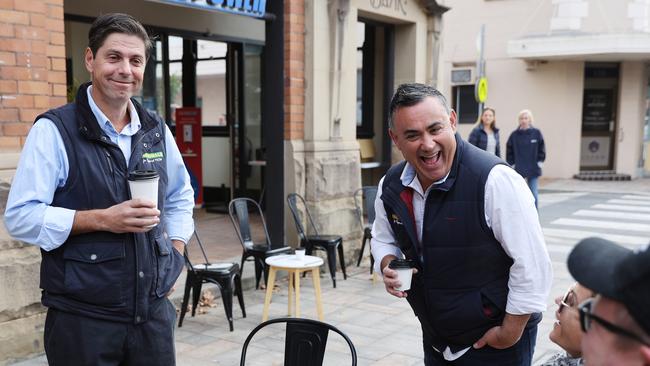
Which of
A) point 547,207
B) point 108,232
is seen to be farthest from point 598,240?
point 547,207

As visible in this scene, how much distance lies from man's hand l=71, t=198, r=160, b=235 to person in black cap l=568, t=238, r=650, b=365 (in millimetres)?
1412

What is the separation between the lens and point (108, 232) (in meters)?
2.14

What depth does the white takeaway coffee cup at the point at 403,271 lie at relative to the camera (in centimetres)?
227

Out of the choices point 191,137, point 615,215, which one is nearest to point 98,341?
point 191,137

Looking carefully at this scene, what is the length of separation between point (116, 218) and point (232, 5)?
4.16m

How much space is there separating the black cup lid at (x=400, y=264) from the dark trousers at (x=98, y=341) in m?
0.91

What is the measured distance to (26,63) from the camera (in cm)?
415

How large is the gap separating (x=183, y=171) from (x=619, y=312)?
197cm

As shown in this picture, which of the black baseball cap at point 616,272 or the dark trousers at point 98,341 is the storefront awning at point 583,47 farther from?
the black baseball cap at point 616,272

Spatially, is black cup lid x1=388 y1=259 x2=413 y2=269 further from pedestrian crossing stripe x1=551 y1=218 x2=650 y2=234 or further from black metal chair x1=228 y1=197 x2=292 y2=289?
pedestrian crossing stripe x1=551 y1=218 x2=650 y2=234

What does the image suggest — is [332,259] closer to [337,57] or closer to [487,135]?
[337,57]

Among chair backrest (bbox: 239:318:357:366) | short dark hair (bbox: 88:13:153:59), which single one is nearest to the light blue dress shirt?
short dark hair (bbox: 88:13:153:59)

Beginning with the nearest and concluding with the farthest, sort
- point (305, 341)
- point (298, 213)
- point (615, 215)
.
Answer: point (305, 341) < point (298, 213) < point (615, 215)

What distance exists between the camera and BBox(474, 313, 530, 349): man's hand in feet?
7.00
